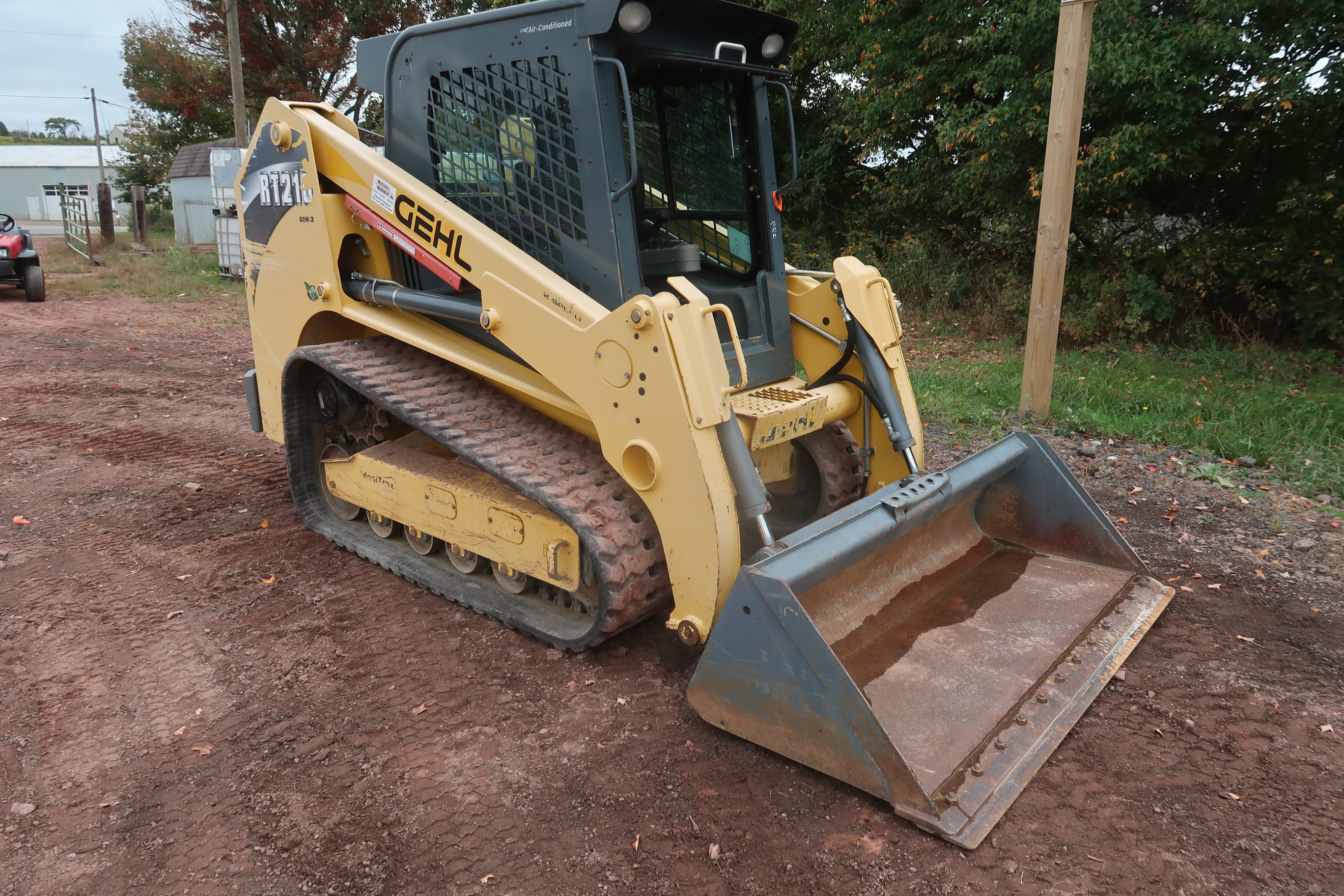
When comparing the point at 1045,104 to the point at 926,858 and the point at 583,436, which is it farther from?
the point at 926,858

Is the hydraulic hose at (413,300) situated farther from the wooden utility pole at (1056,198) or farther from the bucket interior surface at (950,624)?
the wooden utility pole at (1056,198)

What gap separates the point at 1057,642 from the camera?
3215 mm

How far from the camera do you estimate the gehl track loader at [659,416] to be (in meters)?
2.85

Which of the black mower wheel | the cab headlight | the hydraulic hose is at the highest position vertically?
the black mower wheel

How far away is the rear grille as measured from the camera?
11.1ft

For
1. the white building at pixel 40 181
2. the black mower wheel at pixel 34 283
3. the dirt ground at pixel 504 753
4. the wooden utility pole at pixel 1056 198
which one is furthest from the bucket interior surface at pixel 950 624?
the white building at pixel 40 181

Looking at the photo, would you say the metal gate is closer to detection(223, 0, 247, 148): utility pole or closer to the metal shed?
the metal shed

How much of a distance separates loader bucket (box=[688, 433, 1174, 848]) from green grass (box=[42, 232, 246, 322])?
10.2 m

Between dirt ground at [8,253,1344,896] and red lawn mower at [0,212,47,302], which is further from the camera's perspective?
red lawn mower at [0,212,47,302]

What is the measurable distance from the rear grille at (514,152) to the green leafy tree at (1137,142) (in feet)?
20.1

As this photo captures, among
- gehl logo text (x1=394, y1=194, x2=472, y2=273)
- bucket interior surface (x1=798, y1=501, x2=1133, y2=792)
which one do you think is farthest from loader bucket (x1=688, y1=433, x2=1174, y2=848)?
Answer: gehl logo text (x1=394, y1=194, x2=472, y2=273)

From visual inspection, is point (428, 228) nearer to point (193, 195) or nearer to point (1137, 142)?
point (1137, 142)

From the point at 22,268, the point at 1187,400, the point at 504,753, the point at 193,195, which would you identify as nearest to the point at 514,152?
the point at 504,753

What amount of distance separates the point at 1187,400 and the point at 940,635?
181 inches
